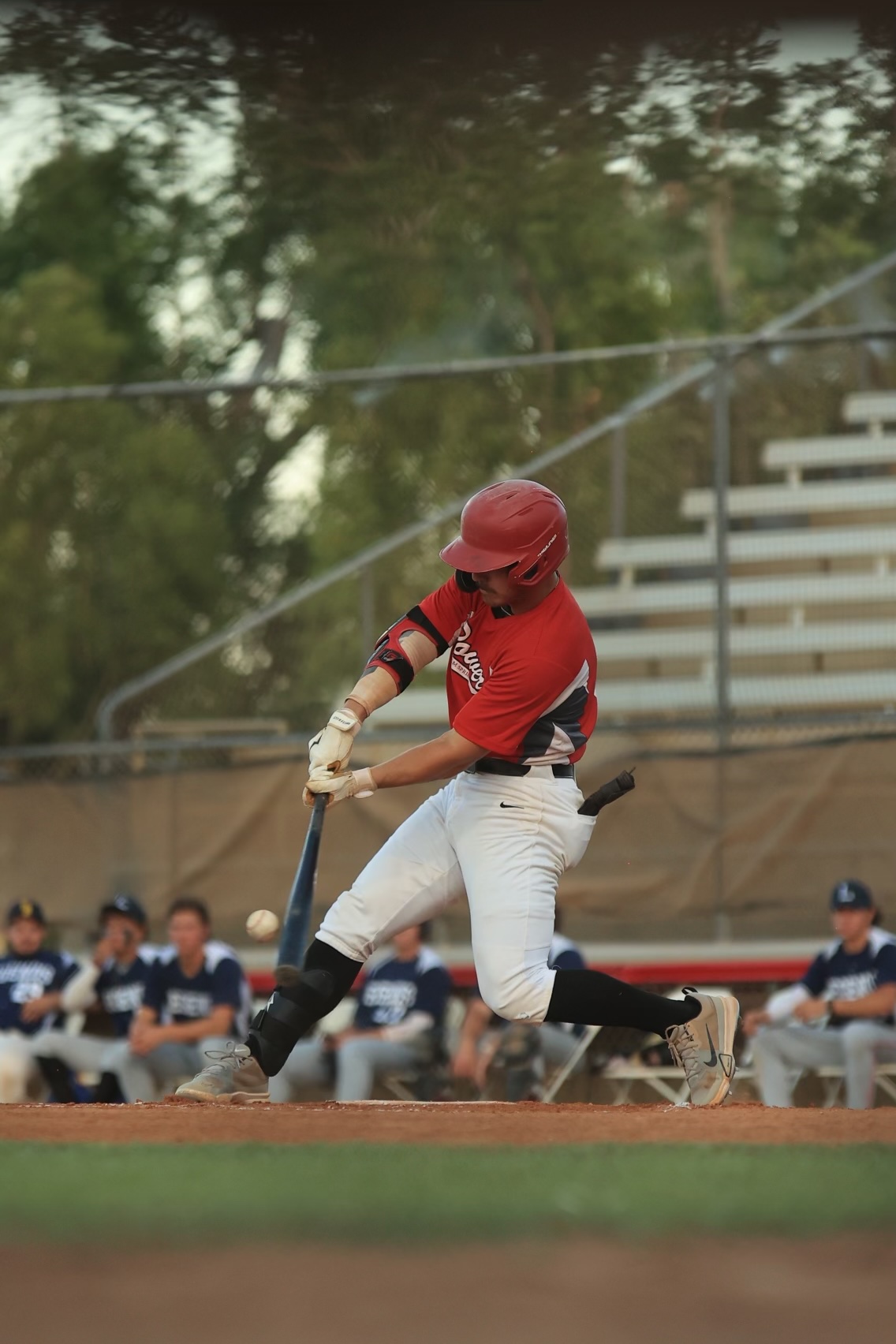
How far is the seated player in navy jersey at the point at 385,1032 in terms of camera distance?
7762mm

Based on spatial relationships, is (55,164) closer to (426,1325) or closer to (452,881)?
(452,881)

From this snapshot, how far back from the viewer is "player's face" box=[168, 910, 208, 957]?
7.95 m

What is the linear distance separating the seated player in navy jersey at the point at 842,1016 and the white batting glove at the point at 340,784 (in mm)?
3567

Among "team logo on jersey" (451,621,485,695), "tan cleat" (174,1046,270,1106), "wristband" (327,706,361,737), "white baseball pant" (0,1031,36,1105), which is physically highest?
"team logo on jersey" (451,621,485,695)

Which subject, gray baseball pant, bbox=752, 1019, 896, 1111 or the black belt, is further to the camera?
gray baseball pant, bbox=752, 1019, 896, 1111

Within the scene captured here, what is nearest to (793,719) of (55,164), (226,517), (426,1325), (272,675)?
(272,675)

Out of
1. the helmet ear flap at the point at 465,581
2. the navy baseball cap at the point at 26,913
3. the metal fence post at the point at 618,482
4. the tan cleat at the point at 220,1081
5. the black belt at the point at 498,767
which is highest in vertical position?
the helmet ear flap at the point at 465,581

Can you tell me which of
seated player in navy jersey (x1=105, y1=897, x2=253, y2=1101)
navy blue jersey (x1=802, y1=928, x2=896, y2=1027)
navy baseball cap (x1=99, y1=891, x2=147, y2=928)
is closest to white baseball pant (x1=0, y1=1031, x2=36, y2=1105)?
seated player in navy jersey (x1=105, y1=897, x2=253, y2=1101)

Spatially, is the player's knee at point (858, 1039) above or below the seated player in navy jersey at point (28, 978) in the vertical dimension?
above

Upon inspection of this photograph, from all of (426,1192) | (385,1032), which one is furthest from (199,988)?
(426,1192)

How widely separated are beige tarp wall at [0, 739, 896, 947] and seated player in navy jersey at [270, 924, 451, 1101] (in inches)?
31.5

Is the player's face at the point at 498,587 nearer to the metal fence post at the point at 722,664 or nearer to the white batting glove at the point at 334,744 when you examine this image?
the white batting glove at the point at 334,744

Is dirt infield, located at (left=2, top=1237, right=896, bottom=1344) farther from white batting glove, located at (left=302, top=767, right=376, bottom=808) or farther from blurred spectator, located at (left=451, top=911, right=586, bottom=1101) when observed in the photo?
blurred spectator, located at (left=451, top=911, right=586, bottom=1101)

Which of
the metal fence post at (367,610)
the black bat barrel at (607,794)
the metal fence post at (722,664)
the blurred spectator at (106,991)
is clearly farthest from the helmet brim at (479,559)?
the metal fence post at (367,610)
